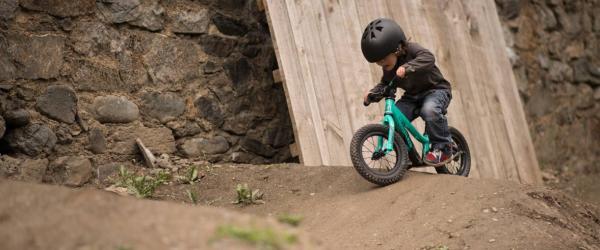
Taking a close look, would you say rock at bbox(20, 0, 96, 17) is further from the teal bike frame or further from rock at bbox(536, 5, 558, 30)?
rock at bbox(536, 5, 558, 30)

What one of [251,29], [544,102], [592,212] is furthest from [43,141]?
[544,102]

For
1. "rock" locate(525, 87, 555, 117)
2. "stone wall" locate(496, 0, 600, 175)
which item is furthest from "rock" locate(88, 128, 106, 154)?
"rock" locate(525, 87, 555, 117)

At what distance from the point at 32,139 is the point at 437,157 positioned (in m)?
2.44

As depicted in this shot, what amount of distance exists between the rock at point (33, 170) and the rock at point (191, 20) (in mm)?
1321

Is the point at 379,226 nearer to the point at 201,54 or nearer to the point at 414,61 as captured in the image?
the point at 414,61

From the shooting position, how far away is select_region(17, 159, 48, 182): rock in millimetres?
4375

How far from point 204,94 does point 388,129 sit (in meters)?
1.43

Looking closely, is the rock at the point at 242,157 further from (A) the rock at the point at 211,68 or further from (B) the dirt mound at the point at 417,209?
(A) the rock at the point at 211,68

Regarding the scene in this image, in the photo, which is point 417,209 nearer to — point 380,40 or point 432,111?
point 432,111

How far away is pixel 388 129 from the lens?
4.54m

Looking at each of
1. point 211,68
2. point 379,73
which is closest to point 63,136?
point 211,68

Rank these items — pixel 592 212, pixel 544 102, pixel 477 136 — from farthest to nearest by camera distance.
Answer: pixel 544 102 → pixel 477 136 → pixel 592 212

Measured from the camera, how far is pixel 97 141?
477 cm

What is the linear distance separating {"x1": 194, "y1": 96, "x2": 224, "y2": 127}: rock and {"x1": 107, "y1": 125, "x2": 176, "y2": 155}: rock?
287 mm
